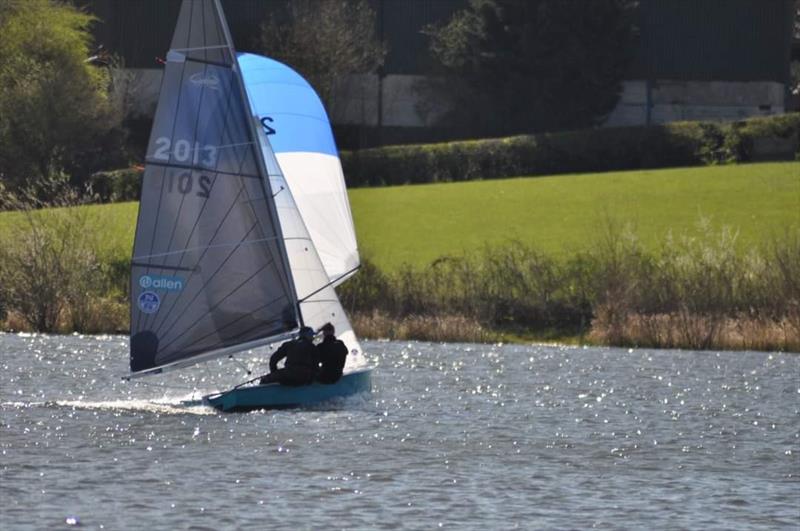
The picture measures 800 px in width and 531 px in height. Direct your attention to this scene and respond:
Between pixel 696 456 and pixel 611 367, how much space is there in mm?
12075

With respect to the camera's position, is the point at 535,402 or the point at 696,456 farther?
the point at 535,402

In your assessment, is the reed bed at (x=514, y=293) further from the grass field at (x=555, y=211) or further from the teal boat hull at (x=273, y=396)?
the teal boat hull at (x=273, y=396)

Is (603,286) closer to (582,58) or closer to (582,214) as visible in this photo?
(582,214)

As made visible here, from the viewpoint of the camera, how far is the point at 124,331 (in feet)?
135

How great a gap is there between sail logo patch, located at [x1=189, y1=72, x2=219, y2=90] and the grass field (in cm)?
1664

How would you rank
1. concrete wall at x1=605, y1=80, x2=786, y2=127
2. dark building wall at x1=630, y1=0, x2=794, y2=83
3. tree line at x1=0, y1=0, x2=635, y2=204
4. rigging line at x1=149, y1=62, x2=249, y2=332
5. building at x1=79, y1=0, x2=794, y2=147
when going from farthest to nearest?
dark building wall at x1=630, y1=0, x2=794, y2=83
concrete wall at x1=605, y1=80, x2=786, y2=127
building at x1=79, y1=0, x2=794, y2=147
tree line at x1=0, y1=0, x2=635, y2=204
rigging line at x1=149, y1=62, x2=249, y2=332

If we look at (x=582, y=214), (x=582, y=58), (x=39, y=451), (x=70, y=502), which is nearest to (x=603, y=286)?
(x=582, y=214)

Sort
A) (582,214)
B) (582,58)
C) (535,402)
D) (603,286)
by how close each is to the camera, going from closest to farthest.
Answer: (535,402)
(603,286)
(582,214)
(582,58)

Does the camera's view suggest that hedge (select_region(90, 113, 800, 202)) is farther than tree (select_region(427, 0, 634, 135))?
No

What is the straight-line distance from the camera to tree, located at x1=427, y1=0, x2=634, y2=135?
70938mm

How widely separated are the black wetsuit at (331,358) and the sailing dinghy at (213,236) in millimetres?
147

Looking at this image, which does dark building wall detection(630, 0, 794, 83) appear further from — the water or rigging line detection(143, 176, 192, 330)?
rigging line detection(143, 176, 192, 330)

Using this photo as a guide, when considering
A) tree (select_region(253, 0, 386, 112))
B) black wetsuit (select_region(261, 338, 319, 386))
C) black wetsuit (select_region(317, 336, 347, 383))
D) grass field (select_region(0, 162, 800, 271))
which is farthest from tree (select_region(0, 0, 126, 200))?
black wetsuit (select_region(261, 338, 319, 386))

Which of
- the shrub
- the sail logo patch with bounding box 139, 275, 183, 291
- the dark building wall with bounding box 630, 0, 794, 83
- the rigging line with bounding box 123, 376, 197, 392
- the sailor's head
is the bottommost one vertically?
the rigging line with bounding box 123, 376, 197, 392
